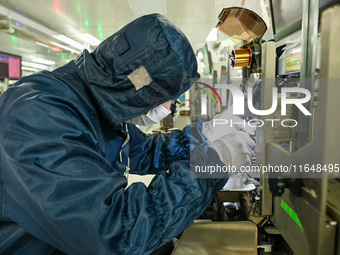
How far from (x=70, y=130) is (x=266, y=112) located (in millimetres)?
611

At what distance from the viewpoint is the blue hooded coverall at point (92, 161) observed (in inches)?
23.8

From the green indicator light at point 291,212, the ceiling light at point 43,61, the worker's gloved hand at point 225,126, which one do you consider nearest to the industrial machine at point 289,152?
the green indicator light at point 291,212

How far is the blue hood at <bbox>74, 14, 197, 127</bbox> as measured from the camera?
81 cm

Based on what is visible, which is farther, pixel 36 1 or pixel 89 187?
pixel 36 1

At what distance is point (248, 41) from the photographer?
1393 millimetres

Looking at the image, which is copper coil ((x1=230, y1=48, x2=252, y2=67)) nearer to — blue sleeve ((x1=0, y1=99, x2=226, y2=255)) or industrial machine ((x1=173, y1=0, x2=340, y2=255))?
industrial machine ((x1=173, y1=0, x2=340, y2=255))

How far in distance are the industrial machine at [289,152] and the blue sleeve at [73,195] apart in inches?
11.5

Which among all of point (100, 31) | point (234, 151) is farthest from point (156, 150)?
point (100, 31)

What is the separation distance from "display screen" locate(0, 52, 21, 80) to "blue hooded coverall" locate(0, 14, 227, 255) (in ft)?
15.3

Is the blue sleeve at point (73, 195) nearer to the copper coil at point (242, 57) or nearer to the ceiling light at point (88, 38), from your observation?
the copper coil at point (242, 57)

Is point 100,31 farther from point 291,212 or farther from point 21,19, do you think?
point 291,212

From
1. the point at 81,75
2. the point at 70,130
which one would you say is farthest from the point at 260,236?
the point at 81,75

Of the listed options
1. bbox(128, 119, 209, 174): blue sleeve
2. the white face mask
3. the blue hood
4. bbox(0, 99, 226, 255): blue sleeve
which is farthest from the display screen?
bbox(0, 99, 226, 255): blue sleeve

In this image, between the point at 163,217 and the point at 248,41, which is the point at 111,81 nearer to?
the point at 163,217
